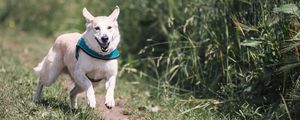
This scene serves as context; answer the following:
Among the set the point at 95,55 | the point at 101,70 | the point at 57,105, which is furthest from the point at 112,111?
the point at 95,55

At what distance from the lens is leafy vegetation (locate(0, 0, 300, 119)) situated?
21.3ft

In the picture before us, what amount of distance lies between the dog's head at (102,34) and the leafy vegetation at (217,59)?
1.00m

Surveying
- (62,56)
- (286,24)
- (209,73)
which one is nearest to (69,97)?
(62,56)

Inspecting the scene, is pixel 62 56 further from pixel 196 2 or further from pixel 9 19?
pixel 9 19

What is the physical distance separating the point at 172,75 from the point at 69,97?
1.43m

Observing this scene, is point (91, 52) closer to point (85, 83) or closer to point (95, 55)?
point (95, 55)

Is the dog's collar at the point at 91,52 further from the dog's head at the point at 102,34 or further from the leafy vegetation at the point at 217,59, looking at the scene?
the leafy vegetation at the point at 217,59

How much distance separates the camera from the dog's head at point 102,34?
6098mm

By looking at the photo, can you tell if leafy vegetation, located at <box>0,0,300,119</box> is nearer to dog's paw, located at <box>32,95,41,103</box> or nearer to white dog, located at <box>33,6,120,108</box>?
white dog, located at <box>33,6,120,108</box>

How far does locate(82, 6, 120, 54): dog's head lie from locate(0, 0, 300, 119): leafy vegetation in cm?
100

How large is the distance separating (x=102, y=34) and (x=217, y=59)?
1986 millimetres

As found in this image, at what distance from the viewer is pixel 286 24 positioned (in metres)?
6.65

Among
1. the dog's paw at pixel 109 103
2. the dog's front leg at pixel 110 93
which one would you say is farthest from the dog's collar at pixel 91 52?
the dog's paw at pixel 109 103

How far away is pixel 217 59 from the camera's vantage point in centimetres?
766
